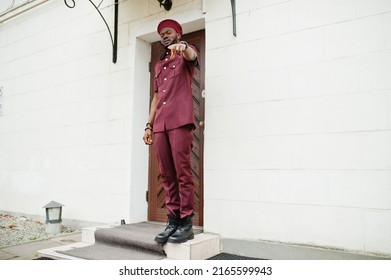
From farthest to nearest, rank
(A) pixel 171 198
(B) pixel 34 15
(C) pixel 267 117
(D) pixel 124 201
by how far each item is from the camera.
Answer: (B) pixel 34 15, (D) pixel 124 201, (C) pixel 267 117, (A) pixel 171 198

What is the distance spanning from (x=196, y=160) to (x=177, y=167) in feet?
2.55

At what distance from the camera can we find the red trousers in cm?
220

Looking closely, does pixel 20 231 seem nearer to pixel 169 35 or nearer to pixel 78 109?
pixel 78 109

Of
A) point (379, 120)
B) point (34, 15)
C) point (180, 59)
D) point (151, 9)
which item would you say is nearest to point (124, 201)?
point (180, 59)

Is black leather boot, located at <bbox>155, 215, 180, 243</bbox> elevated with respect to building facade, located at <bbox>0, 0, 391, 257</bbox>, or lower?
lower

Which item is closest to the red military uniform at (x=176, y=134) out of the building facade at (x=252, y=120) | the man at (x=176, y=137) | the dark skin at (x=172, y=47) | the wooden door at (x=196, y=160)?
the man at (x=176, y=137)

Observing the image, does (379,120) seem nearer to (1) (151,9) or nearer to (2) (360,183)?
(2) (360,183)

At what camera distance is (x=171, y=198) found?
2.26 metres

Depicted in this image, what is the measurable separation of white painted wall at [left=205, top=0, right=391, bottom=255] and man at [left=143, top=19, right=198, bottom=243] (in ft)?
1.42

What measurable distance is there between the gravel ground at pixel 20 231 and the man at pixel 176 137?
164 centimetres

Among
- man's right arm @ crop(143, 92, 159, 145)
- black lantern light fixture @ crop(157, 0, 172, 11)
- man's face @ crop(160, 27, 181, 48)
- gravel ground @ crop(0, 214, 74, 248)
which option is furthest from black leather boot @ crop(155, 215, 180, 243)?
black lantern light fixture @ crop(157, 0, 172, 11)

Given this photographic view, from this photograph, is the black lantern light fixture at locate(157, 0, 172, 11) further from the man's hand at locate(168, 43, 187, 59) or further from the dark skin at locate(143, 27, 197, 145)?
the man's hand at locate(168, 43, 187, 59)

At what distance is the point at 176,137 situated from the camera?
2.21m

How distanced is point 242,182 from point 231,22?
136 cm
